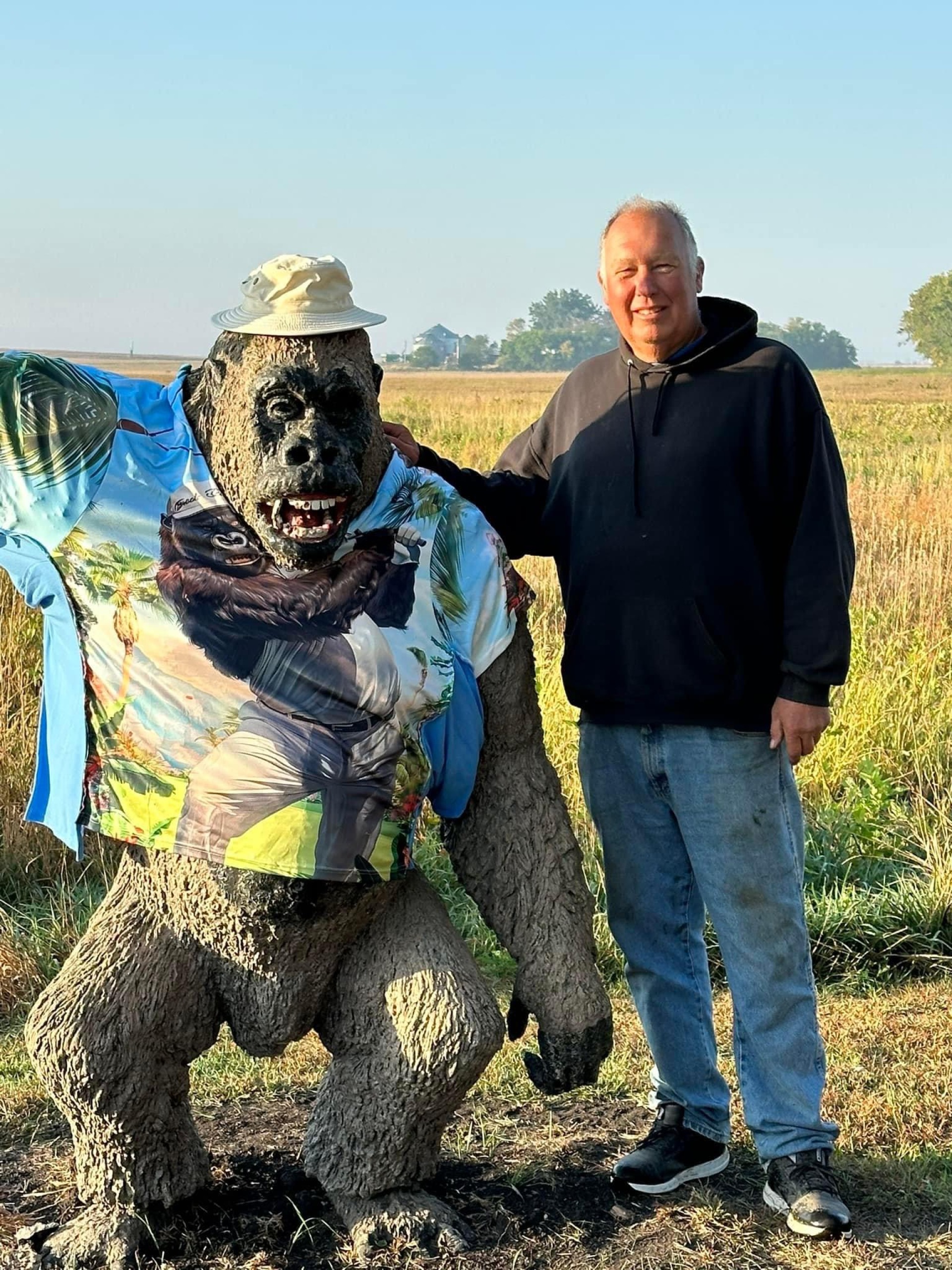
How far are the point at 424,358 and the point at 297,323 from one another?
96.2 metres

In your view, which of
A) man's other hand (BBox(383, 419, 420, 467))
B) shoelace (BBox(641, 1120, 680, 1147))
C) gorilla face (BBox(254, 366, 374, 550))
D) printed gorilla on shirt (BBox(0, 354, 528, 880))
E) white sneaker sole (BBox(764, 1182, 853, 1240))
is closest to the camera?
gorilla face (BBox(254, 366, 374, 550))

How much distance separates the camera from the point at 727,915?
3059 mm

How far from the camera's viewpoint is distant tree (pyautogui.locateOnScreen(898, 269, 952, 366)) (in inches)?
3236

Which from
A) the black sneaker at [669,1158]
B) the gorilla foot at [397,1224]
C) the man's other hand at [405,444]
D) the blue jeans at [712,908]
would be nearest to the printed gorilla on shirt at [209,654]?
the man's other hand at [405,444]

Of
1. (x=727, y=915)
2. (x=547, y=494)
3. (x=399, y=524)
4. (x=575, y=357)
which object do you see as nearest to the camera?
(x=399, y=524)

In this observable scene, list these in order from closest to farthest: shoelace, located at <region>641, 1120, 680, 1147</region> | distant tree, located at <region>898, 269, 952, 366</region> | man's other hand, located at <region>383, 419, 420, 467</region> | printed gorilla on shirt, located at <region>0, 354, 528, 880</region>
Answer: printed gorilla on shirt, located at <region>0, 354, 528, 880</region>, man's other hand, located at <region>383, 419, 420, 467</region>, shoelace, located at <region>641, 1120, 680, 1147</region>, distant tree, located at <region>898, 269, 952, 366</region>

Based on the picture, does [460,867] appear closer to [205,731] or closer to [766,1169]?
[205,731]

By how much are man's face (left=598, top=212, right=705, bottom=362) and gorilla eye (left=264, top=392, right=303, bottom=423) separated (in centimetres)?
79

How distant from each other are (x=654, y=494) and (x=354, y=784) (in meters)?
0.89

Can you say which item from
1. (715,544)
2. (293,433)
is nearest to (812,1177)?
(715,544)

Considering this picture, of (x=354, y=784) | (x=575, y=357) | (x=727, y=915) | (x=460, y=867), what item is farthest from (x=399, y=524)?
(x=575, y=357)

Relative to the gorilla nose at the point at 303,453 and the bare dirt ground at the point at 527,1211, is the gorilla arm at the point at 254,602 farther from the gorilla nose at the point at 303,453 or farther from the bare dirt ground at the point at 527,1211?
the bare dirt ground at the point at 527,1211

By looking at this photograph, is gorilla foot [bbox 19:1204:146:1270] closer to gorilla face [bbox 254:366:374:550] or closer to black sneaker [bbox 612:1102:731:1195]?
black sneaker [bbox 612:1102:731:1195]

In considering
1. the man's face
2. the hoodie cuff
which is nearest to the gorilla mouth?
the man's face
